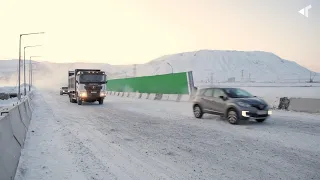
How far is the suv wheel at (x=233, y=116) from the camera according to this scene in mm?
12277

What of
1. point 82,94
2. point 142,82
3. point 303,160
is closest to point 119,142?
point 303,160

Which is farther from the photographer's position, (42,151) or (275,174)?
(42,151)

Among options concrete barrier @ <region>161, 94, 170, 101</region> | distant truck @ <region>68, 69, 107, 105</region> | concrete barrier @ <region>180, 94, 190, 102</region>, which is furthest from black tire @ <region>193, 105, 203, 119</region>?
concrete barrier @ <region>161, 94, 170, 101</region>

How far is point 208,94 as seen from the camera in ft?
47.3

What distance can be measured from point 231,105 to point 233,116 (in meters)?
0.50

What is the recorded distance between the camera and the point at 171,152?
24.7 ft

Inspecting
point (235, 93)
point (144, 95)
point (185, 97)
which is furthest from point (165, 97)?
point (235, 93)

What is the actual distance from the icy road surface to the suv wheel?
0.75 meters

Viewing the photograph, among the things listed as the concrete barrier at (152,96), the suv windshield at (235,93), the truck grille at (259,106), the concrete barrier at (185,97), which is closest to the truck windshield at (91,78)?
the concrete barrier at (185,97)

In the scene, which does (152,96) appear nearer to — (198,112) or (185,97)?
(185,97)

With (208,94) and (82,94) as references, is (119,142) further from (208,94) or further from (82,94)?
(82,94)

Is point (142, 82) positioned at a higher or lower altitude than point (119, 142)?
higher

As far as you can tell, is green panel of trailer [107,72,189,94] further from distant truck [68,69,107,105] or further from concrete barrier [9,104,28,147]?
concrete barrier [9,104,28,147]

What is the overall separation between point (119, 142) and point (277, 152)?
4457 mm
